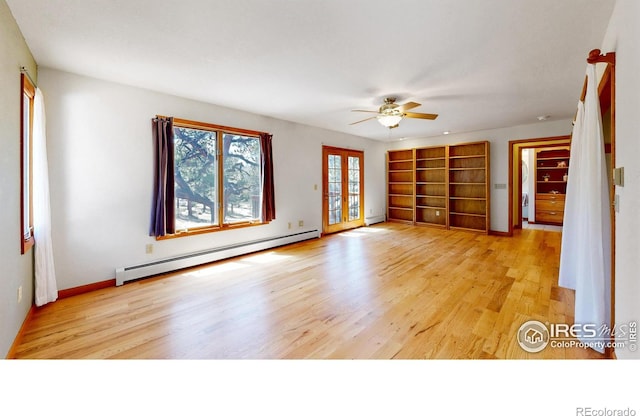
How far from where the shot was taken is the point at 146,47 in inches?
96.7

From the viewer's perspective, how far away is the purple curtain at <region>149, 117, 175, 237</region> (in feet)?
11.6

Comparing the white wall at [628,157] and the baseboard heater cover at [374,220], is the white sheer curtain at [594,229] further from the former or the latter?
the baseboard heater cover at [374,220]

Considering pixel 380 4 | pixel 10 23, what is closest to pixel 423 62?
pixel 380 4

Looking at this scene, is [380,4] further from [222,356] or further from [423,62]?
[222,356]

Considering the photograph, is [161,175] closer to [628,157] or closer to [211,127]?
[211,127]

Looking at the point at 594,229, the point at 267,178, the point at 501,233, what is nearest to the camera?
the point at 594,229

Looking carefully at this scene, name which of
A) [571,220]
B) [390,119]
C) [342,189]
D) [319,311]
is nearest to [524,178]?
[342,189]

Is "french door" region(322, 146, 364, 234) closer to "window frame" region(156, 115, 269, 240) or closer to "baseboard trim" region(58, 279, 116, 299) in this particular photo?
"window frame" region(156, 115, 269, 240)

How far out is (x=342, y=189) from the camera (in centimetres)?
675

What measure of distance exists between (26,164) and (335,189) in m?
5.09

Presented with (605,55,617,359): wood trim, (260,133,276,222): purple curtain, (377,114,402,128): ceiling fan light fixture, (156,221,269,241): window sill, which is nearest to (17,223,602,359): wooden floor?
(605,55,617,359): wood trim

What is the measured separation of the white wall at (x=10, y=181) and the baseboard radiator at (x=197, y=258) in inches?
41.5

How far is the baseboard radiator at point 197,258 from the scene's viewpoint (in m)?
3.38

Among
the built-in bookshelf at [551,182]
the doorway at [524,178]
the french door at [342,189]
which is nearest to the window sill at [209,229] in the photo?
the french door at [342,189]
